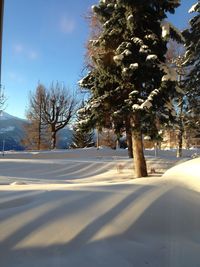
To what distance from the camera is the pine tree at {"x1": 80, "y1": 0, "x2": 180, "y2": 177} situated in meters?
17.0

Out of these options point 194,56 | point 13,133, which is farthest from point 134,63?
point 13,133

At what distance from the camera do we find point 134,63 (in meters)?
16.9

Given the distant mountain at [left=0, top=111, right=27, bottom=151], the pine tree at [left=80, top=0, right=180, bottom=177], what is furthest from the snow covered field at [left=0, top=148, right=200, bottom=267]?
the distant mountain at [left=0, top=111, right=27, bottom=151]

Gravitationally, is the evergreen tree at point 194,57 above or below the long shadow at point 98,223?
above

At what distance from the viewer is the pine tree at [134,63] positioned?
1697 cm

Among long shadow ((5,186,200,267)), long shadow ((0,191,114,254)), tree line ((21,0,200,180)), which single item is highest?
tree line ((21,0,200,180))

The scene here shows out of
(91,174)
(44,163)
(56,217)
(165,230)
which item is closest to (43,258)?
(56,217)

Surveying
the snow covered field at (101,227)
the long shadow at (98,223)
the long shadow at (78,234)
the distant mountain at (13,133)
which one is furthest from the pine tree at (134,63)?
the distant mountain at (13,133)

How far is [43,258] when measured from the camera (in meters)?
3.99

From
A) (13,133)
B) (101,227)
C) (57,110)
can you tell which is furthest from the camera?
(13,133)

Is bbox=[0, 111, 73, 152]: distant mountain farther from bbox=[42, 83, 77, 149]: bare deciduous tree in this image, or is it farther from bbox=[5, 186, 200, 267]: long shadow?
bbox=[5, 186, 200, 267]: long shadow

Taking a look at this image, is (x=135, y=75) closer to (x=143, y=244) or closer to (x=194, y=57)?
(x=194, y=57)

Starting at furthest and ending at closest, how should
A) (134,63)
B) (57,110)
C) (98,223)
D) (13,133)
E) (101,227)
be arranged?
(13,133)
(57,110)
(134,63)
(98,223)
(101,227)

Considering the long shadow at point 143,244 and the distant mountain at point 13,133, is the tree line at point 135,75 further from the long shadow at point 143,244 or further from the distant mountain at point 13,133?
the distant mountain at point 13,133
